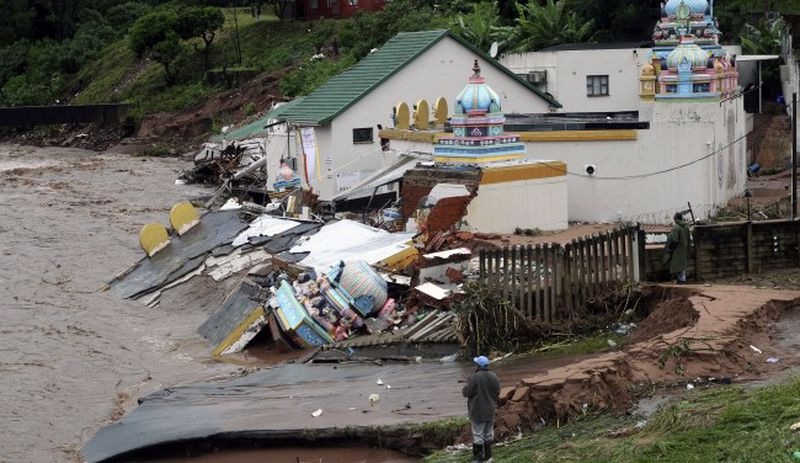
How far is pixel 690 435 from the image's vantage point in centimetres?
1306

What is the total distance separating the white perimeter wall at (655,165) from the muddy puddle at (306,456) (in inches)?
586

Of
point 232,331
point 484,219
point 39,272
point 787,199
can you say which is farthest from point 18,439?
point 787,199

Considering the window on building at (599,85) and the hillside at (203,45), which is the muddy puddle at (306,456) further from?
the hillside at (203,45)

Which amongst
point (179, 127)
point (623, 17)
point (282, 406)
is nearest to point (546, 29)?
point (623, 17)

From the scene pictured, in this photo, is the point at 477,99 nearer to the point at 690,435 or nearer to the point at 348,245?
the point at 348,245

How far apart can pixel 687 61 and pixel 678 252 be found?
8060 millimetres

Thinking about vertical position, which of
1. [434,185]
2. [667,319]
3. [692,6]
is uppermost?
[692,6]

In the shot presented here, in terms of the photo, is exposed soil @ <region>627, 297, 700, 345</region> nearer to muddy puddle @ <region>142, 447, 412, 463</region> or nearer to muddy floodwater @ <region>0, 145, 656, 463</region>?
muddy floodwater @ <region>0, 145, 656, 463</region>

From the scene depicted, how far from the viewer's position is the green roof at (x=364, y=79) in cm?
3497

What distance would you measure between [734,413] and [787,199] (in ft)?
58.7

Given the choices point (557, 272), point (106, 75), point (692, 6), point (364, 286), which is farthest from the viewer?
point (106, 75)

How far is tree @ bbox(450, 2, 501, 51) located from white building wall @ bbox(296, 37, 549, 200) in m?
12.2

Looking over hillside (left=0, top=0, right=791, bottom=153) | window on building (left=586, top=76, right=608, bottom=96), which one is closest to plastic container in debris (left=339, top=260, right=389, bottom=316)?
window on building (left=586, top=76, right=608, bottom=96)

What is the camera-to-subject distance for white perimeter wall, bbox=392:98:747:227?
28.8 meters
